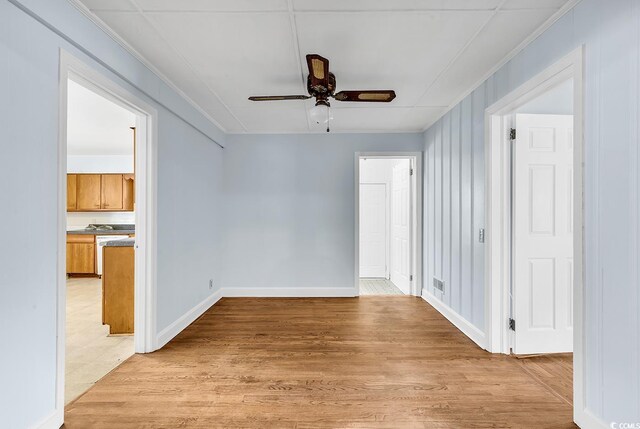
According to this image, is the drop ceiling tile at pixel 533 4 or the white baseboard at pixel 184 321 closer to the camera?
the drop ceiling tile at pixel 533 4

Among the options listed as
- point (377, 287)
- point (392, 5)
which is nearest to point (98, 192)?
point (377, 287)

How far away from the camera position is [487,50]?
2264 mm

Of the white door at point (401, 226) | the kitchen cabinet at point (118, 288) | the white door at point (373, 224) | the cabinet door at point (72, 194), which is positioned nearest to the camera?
the kitchen cabinet at point (118, 288)

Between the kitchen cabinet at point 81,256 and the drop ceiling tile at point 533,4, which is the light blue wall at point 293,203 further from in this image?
the kitchen cabinet at point 81,256

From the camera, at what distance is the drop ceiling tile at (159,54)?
1.92m

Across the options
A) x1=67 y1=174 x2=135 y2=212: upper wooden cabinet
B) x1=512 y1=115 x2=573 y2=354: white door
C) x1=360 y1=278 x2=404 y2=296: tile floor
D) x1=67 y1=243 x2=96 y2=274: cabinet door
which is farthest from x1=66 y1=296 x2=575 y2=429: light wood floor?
x1=67 y1=174 x2=135 y2=212: upper wooden cabinet

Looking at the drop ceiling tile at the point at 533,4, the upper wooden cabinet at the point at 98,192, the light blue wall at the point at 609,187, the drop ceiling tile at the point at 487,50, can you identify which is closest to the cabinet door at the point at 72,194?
the upper wooden cabinet at the point at 98,192

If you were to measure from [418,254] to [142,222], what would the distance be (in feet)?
11.6

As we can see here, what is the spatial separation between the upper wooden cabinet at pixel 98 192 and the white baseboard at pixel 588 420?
7.51m

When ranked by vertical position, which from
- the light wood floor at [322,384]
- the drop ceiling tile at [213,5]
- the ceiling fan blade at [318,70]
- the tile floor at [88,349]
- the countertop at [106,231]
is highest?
the drop ceiling tile at [213,5]

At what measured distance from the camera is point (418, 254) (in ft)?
14.5

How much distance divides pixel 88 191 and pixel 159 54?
5653mm

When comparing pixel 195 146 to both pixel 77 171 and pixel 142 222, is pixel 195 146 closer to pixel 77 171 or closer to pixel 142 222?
pixel 142 222

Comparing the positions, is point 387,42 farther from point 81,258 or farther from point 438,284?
point 81,258
